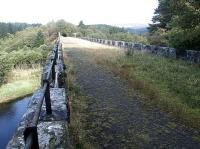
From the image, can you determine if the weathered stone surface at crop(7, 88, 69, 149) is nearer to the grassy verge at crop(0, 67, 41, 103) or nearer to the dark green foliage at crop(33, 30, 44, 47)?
the grassy verge at crop(0, 67, 41, 103)

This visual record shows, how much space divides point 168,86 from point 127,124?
420cm

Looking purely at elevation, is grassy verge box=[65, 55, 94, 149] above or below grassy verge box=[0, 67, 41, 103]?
above

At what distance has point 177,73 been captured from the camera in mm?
14656

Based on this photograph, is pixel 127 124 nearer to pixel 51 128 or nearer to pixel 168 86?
pixel 51 128

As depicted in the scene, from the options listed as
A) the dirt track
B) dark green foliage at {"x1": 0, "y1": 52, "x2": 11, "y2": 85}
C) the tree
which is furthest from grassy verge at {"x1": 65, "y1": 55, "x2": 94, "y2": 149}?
the tree

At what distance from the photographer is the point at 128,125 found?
7.85 m

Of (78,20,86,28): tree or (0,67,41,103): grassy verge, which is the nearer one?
(0,67,41,103): grassy verge

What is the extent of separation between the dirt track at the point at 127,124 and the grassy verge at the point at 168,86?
40 centimetres

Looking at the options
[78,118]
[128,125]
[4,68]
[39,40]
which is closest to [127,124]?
[128,125]

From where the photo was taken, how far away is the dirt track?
22.4 ft

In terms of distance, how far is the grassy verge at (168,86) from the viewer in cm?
896

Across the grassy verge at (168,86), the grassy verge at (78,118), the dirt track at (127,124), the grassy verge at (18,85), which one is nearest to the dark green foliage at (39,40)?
the grassy verge at (18,85)

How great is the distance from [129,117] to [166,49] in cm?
1457

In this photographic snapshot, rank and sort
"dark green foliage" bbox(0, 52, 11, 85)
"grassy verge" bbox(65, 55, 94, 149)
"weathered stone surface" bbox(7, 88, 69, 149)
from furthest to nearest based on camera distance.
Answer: "dark green foliage" bbox(0, 52, 11, 85), "grassy verge" bbox(65, 55, 94, 149), "weathered stone surface" bbox(7, 88, 69, 149)
